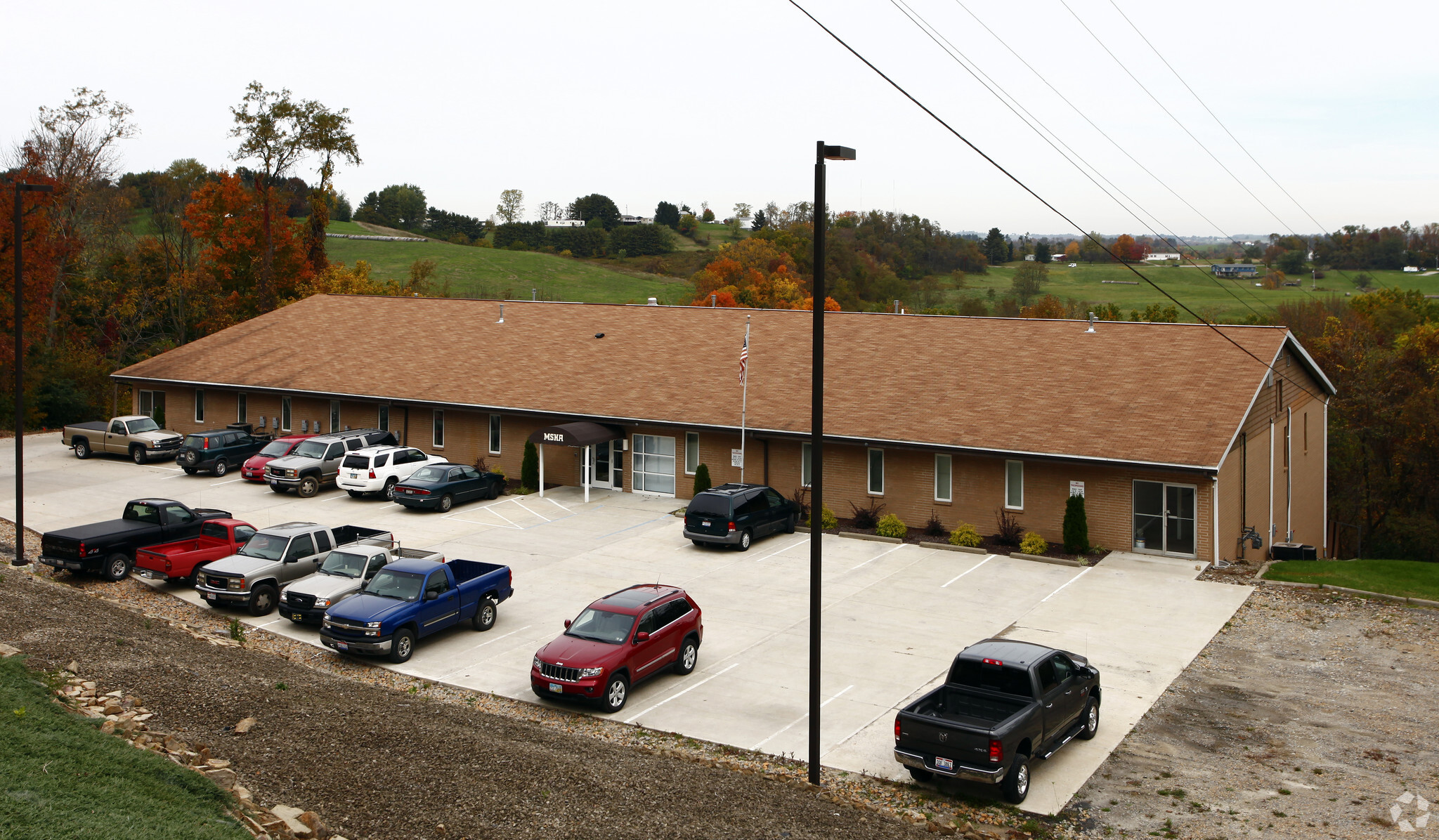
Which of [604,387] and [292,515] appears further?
[604,387]

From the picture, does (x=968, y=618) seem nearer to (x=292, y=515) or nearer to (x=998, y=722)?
(x=998, y=722)

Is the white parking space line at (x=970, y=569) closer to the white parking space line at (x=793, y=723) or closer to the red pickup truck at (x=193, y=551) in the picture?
the white parking space line at (x=793, y=723)

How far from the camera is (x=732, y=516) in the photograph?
2880cm

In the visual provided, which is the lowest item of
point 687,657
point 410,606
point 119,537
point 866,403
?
point 687,657

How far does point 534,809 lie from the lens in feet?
40.1

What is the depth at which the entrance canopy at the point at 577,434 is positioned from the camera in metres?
34.8

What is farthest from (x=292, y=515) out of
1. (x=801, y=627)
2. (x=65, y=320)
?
(x=65, y=320)

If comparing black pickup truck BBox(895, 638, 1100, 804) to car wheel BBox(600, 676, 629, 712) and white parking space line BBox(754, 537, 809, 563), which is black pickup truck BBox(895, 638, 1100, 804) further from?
white parking space line BBox(754, 537, 809, 563)

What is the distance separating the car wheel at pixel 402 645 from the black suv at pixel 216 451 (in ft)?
71.1

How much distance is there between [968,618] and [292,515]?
20.5 m

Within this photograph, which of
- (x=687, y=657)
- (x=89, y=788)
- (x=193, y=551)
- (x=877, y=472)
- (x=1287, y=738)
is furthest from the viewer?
(x=877, y=472)

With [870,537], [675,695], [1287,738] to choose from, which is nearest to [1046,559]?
[870,537]

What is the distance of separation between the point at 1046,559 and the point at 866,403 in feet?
25.4

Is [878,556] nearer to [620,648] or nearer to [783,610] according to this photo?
[783,610]
